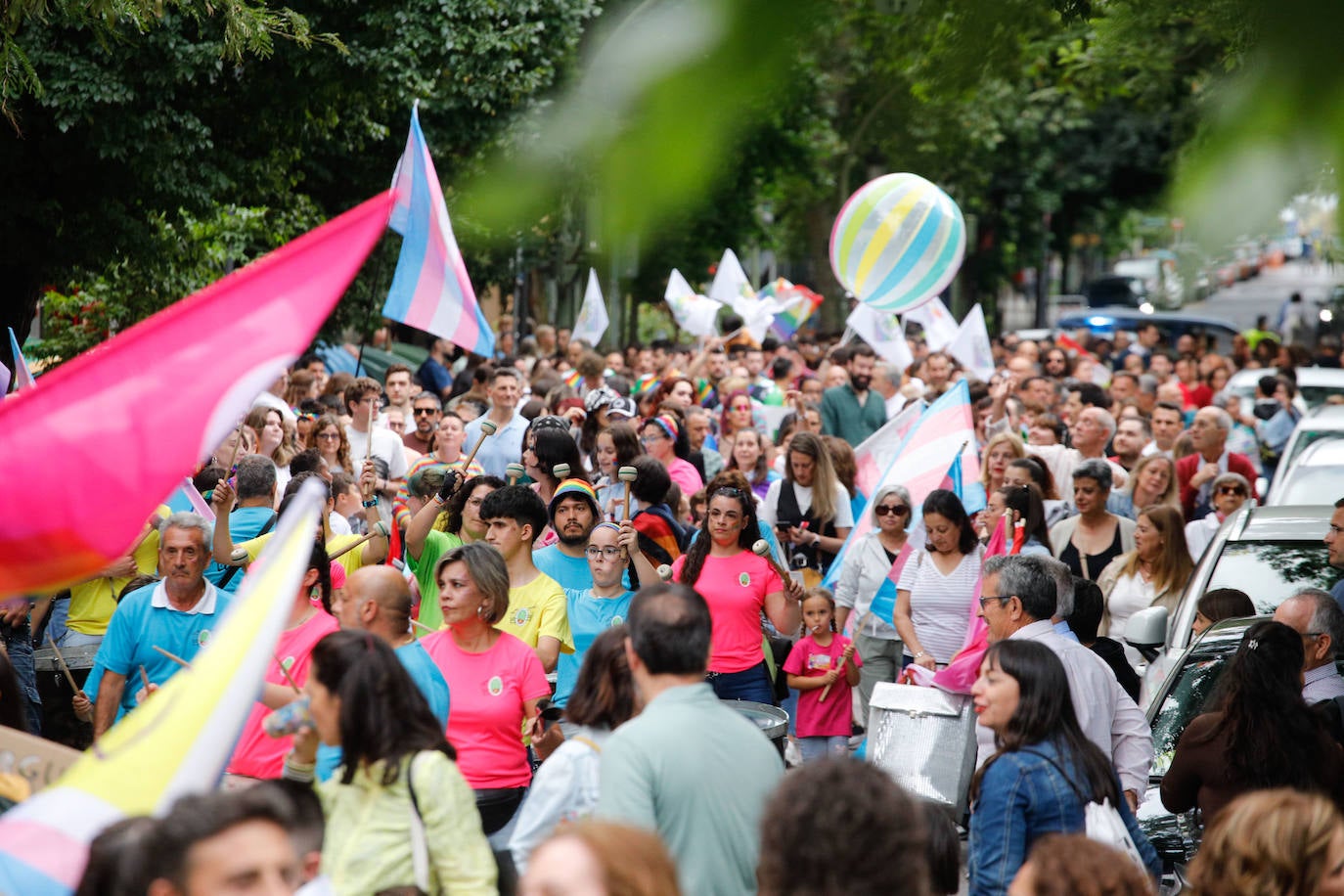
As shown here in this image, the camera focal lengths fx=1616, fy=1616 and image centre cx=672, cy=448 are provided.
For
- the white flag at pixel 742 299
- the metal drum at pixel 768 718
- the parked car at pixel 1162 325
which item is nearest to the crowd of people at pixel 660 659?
the metal drum at pixel 768 718

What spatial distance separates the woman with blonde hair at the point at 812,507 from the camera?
9.16m

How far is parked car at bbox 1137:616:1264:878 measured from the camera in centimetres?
578

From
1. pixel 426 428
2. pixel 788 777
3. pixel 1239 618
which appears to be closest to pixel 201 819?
pixel 788 777

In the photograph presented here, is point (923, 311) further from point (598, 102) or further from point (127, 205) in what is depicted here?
point (598, 102)

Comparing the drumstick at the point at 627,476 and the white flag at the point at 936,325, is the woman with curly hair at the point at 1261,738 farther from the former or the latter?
the white flag at the point at 936,325

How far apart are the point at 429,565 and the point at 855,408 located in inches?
→ 256

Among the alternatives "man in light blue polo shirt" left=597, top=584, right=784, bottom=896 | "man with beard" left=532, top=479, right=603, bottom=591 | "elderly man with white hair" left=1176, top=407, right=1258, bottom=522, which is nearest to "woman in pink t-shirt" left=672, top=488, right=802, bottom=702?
"man with beard" left=532, top=479, right=603, bottom=591

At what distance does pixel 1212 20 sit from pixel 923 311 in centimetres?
1550

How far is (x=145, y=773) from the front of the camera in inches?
122

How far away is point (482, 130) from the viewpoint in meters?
5.82

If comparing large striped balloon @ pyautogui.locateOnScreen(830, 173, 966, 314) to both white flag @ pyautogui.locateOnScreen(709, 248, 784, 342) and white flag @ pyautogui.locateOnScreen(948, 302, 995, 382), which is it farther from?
white flag @ pyautogui.locateOnScreen(709, 248, 784, 342)

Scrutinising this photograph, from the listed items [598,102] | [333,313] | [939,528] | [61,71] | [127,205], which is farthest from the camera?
[333,313]

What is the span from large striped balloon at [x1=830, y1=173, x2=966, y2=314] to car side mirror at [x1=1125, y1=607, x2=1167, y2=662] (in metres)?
5.87

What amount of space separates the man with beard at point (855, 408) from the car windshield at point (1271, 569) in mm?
5609
